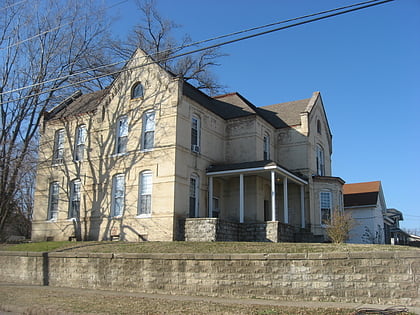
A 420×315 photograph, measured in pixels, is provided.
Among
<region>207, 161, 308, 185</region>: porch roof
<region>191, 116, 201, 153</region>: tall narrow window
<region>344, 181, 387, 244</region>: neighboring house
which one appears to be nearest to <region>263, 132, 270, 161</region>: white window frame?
<region>207, 161, 308, 185</region>: porch roof

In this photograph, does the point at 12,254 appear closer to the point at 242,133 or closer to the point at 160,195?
the point at 160,195

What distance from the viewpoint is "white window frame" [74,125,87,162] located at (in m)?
27.0

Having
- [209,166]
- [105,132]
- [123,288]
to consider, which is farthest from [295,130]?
[123,288]

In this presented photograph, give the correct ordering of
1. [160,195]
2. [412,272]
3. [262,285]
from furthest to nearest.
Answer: [160,195], [262,285], [412,272]

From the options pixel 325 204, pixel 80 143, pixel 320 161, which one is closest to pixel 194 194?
pixel 80 143

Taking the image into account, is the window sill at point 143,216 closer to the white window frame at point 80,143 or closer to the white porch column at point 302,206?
the white window frame at point 80,143

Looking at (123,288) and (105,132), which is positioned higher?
(105,132)

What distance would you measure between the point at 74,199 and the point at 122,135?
5.22 metres

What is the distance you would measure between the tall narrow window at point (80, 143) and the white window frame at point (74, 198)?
60.2 inches

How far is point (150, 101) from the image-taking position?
24172 millimetres

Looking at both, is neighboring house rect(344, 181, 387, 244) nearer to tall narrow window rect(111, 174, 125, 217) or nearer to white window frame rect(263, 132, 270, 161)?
white window frame rect(263, 132, 270, 161)

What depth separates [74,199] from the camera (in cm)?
2656

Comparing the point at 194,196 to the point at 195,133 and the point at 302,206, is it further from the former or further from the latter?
the point at 302,206

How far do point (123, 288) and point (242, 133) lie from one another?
A: 14.4 m
